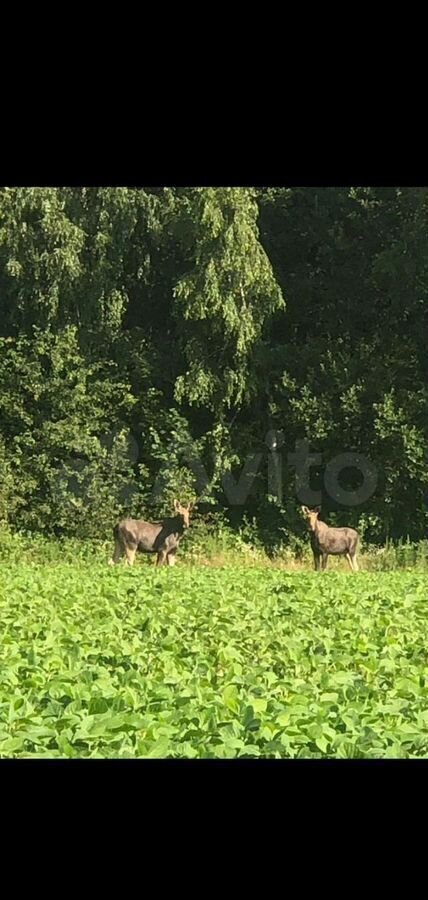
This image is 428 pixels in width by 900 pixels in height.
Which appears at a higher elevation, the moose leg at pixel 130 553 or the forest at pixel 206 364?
the forest at pixel 206 364

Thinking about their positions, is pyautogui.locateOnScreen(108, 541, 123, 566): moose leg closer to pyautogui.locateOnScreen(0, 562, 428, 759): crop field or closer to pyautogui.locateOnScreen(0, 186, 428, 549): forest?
pyautogui.locateOnScreen(0, 186, 428, 549): forest

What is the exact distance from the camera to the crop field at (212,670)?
4.34 meters

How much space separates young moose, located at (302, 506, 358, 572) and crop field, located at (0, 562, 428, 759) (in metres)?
7.37

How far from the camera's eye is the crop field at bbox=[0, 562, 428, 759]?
4.34 m

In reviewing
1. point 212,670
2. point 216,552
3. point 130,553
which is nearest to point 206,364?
point 216,552

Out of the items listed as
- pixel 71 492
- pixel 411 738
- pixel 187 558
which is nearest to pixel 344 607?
pixel 411 738

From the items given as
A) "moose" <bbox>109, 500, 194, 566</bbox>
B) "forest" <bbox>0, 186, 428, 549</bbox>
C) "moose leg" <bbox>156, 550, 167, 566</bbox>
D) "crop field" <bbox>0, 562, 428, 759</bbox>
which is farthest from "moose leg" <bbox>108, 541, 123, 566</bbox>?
"crop field" <bbox>0, 562, 428, 759</bbox>

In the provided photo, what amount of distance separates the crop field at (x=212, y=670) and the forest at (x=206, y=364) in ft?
41.0

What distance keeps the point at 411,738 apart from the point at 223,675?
1998 mm

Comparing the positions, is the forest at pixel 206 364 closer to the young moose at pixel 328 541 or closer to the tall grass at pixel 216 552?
the tall grass at pixel 216 552

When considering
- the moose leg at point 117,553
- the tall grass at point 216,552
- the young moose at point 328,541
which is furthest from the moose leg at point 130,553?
the young moose at point 328,541

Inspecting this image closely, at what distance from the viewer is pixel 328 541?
1995 centimetres

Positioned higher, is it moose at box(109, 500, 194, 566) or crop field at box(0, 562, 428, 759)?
moose at box(109, 500, 194, 566)
